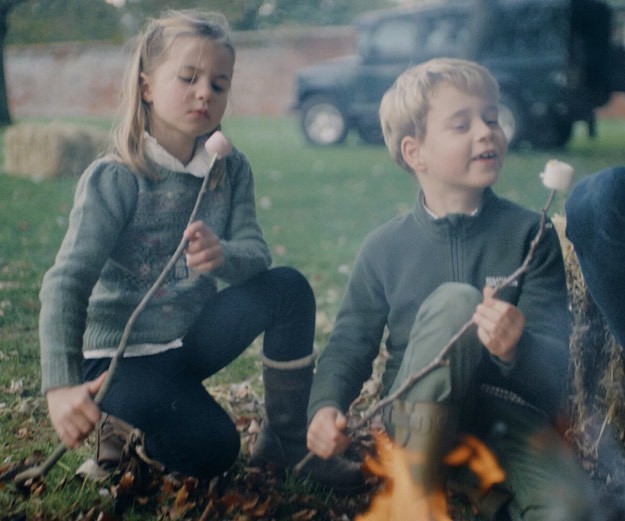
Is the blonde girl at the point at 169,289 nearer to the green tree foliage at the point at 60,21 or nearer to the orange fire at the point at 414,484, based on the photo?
the orange fire at the point at 414,484

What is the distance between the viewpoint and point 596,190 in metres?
1.50

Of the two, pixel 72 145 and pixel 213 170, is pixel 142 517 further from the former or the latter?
pixel 72 145

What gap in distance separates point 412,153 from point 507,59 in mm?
979

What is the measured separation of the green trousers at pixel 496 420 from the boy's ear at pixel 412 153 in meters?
0.25

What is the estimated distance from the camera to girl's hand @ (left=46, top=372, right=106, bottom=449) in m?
1.44

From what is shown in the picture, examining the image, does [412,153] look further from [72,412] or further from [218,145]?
[72,412]

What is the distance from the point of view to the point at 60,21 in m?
1.93

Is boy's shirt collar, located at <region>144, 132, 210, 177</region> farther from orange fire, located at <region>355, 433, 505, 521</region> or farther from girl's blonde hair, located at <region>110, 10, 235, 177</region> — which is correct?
orange fire, located at <region>355, 433, 505, 521</region>

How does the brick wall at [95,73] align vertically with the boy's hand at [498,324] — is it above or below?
above

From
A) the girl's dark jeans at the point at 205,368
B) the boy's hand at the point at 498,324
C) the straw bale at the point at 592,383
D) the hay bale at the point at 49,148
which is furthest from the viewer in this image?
the hay bale at the point at 49,148

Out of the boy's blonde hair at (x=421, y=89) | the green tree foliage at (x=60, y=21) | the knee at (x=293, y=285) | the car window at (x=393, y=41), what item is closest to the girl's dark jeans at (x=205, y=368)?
the knee at (x=293, y=285)

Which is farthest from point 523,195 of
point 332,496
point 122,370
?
point 122,370

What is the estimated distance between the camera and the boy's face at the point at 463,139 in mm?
1532

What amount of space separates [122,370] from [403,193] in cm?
268
